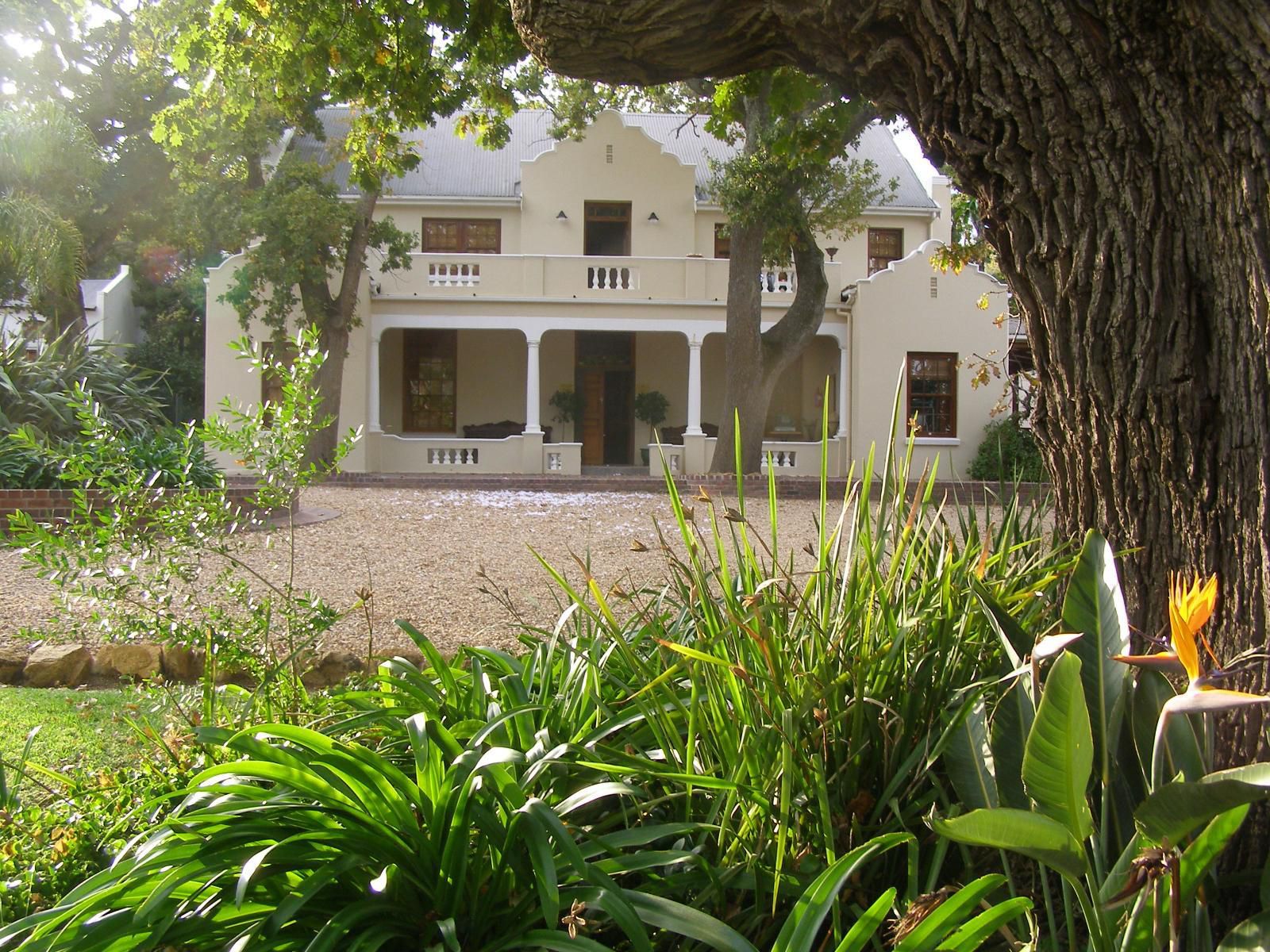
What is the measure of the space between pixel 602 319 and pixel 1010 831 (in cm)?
1907

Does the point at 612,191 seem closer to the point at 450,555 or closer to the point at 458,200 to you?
the point at 458,200

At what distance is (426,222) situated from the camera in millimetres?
21734

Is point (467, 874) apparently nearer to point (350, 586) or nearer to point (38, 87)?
point (350, 586)

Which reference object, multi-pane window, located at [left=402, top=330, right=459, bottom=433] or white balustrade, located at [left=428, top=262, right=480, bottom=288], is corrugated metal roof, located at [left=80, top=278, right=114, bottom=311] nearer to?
multi-pane window, located at [left=402, top=330, right=459, bottom=433]

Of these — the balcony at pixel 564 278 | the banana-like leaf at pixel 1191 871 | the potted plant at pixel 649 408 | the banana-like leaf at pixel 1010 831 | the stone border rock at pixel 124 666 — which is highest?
the balcony at pixel 564 278

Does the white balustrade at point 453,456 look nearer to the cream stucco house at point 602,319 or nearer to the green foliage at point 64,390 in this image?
the cream stucco house at point 602,319

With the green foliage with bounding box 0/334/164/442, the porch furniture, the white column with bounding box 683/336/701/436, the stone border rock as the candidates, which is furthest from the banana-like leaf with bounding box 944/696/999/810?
the porch furniture

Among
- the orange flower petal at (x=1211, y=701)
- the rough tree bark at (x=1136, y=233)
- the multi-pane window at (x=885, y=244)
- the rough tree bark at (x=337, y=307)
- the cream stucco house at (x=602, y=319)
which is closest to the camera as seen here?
the orange flower petal at (x=1211, y=701)

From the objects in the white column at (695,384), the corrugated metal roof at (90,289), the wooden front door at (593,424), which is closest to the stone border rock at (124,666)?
the white column at (695,384)

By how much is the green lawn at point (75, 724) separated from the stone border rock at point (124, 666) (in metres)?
0.23

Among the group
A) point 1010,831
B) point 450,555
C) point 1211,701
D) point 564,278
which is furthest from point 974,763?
point 564,278

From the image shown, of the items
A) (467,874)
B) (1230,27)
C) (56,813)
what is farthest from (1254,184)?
(56,813)

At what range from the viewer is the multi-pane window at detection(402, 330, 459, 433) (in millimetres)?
22047

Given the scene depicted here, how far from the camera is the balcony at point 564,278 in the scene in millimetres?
19859
